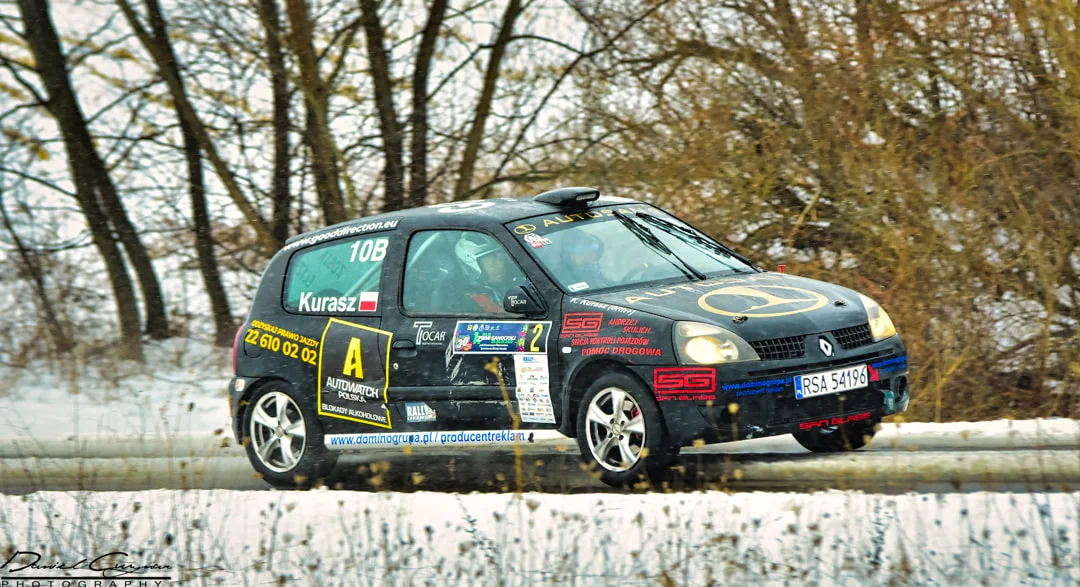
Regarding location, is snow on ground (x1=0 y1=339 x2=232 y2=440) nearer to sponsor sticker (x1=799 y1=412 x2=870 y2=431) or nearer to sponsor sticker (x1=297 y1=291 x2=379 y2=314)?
sponsor sticker (x1=297 y1=291 x2=379 y2=314)

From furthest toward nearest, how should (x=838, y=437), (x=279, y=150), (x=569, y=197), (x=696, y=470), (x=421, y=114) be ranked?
(x=279, y=150), (x=421, y=114), (x=569, y=197), (x=838, y=437), (x=696, y=470)

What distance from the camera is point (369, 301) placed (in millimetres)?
8109

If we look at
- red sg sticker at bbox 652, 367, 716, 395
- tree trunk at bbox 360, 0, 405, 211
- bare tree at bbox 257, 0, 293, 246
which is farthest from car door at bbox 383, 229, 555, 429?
bare tree at bbox 257, 0, 293, 246

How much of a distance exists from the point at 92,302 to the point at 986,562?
12643 mm

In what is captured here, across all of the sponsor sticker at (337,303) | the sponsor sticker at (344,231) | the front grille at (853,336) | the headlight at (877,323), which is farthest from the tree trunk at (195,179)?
the front grille at (853,336)

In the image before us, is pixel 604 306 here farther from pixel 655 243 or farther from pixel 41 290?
pixel 41 290

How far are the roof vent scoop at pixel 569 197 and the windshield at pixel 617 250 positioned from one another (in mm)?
93

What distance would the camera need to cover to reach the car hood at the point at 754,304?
6.82 meters

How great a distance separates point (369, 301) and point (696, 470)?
226cm

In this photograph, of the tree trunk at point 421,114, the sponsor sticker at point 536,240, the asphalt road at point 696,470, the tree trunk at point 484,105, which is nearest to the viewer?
the asphalt road at point 696,470

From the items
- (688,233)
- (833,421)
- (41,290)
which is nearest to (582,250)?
(688,233)

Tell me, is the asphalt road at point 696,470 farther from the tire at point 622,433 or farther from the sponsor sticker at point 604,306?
the sponsor sticker at point 604,306

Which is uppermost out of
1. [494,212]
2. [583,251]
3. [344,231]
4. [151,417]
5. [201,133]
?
[201,133]

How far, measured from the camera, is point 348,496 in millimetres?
6992
